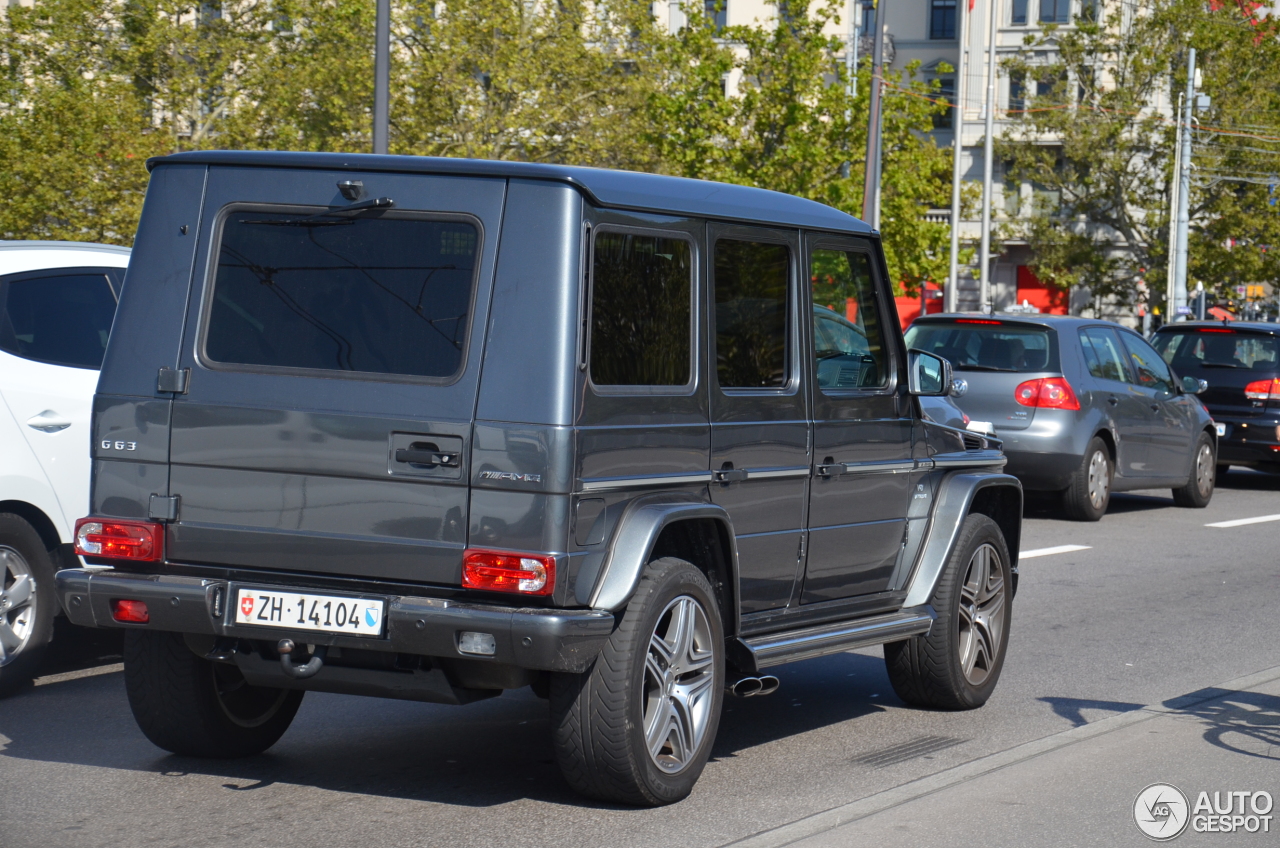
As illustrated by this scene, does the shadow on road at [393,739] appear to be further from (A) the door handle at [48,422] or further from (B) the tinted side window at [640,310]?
(B) the tinted side window at [640,310]

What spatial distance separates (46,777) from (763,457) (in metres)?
2.57

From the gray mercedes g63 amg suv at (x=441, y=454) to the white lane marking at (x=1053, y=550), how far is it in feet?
22.7

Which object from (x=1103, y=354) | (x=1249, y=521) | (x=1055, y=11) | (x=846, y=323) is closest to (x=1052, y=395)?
(x=1103, y=354)

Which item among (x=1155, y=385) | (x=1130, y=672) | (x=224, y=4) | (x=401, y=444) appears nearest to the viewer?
(x=401, y=444)

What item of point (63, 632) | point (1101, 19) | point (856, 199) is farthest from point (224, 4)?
point (1101, 19)

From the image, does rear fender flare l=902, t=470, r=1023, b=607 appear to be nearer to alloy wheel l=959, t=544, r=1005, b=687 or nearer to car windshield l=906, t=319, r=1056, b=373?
alloy wheel l=959, t=544, r=1005, b=687

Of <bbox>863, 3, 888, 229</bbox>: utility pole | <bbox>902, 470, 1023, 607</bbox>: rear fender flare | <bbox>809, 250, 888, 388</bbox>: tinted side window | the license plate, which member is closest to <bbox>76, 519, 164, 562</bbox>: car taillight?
the license plate

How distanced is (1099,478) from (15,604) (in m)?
10.1

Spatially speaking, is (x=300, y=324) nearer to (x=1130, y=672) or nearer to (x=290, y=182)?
(x=290, y=182)

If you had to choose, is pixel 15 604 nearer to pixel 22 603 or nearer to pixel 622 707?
pixel 22 603

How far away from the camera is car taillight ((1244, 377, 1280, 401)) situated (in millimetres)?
17828

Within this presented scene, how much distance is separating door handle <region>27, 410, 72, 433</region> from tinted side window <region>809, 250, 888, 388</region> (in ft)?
10.6

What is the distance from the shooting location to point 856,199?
3078 centimetres

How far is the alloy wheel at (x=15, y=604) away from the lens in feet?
21.9
